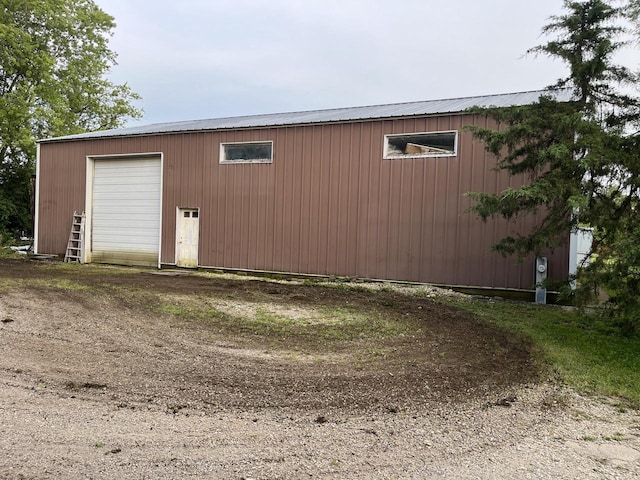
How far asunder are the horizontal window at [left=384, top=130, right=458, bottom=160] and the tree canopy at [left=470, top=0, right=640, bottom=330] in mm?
3577

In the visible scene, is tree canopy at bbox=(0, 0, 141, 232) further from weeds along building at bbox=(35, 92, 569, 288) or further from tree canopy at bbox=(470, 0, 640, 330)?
tree canopy at bbox=(470, 0, 640, 330)

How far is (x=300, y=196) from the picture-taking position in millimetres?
12102

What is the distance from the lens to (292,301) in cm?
857

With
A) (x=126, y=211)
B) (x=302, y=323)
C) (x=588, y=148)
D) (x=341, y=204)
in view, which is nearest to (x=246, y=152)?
(x=341, y=204)

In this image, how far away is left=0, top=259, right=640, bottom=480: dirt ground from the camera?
111 inches

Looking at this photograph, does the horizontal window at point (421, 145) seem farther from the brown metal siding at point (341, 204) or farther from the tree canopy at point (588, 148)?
the tree canopy at point (588, 148)

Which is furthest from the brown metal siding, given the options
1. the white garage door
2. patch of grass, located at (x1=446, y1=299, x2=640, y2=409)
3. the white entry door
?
patch of grass, located at (x1=446, y1=299, x2=640, y2=409)


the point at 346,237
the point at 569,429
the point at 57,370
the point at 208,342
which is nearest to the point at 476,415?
the point at 569,429

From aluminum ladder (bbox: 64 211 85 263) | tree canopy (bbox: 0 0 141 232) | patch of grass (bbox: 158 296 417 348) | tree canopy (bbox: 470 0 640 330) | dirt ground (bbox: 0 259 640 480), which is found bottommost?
dirt ground (bbox: 0 259 640 480)

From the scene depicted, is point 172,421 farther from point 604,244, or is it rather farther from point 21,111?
point 21,111

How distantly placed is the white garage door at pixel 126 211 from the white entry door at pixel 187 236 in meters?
0.88

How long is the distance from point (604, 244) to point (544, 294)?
3.47 meters

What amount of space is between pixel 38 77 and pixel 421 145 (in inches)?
807

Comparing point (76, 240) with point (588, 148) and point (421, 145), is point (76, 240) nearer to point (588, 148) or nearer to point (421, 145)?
point (421, 145)
